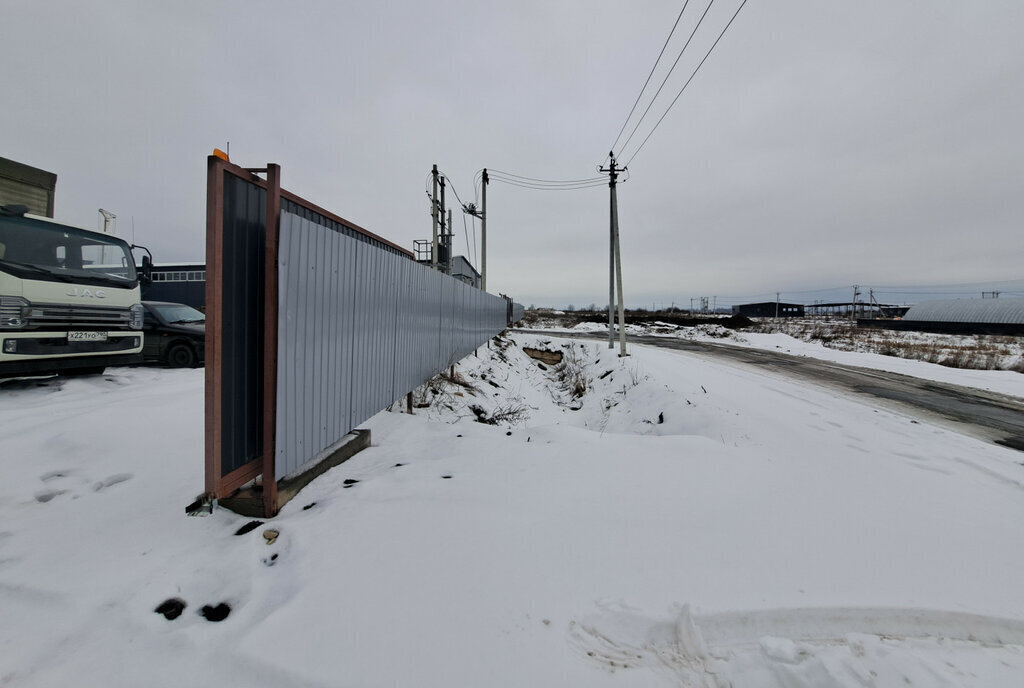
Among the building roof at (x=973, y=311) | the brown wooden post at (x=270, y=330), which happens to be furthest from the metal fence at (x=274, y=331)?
the building roof at (x=973, y=311)

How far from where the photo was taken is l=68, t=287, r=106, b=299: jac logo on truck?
17.5ft

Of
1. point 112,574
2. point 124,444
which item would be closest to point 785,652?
point 112,574

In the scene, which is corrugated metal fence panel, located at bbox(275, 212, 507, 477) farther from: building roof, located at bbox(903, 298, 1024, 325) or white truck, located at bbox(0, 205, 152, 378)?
building roof, located at bbox(903, 298, 1024, 325)

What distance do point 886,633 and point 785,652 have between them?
0.68 meters

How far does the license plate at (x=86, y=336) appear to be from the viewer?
210 inches

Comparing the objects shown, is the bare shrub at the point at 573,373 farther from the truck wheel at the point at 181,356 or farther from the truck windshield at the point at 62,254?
the truck windshield at the point at 62,254

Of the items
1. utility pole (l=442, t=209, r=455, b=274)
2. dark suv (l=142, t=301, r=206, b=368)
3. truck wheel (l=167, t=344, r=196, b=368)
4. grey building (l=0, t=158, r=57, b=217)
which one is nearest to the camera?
grey building (l=0, t=158, r=57, b=217)

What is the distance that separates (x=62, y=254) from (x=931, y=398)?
1584 centimetres

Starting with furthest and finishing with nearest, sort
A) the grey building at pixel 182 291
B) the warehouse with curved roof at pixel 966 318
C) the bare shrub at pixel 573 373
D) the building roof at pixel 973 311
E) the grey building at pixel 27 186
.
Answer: the building roof at pixel 973 311 < the warehouse with curved roof at pixel 966 318 < the grey building at pixel 182 291 < the bare shrub at pixel 573 373 < the grey building at pixel 27 186

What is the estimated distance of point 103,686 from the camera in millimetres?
1368

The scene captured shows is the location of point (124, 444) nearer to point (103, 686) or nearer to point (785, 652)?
point (103, 686)

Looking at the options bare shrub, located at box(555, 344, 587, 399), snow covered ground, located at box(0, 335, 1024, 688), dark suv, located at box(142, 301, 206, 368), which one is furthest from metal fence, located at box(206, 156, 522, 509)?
bare shrub, located at box(555, 344, 587, 399)

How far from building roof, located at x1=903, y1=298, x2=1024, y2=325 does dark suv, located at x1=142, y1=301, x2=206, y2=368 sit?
63.8m

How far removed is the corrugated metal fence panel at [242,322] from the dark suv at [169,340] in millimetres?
7111
